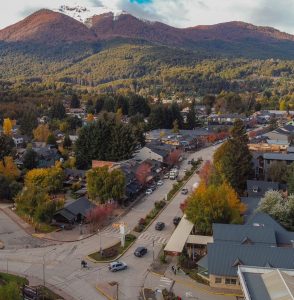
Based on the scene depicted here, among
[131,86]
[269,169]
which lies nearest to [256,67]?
[131,86]

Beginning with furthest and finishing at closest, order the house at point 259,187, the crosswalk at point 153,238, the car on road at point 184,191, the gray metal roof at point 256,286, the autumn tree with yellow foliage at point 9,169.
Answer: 1. the autumn tree with yellow foliage at point 9,169
2. the car on road at point 184,191
3. the house at point 259,187
4. the crosswalk at point 153,238
5. the gray metal roof at point 256,286

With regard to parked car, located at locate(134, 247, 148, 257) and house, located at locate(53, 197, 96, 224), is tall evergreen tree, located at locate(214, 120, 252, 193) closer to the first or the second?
parked car, located at locate(134, 247, 148, 257)

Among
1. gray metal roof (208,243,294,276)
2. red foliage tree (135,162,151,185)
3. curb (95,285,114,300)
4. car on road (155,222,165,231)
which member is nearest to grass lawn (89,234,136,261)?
car on road (155,222,165,231)

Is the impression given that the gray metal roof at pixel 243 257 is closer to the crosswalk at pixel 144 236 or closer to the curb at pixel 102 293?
the curb at pixel 102 293

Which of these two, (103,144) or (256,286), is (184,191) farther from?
(256,286)

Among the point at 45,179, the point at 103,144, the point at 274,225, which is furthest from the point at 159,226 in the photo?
the point at 103,144

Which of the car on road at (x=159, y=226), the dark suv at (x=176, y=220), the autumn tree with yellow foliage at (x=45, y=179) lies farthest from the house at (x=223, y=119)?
the car on road at (x=159, y=226)
